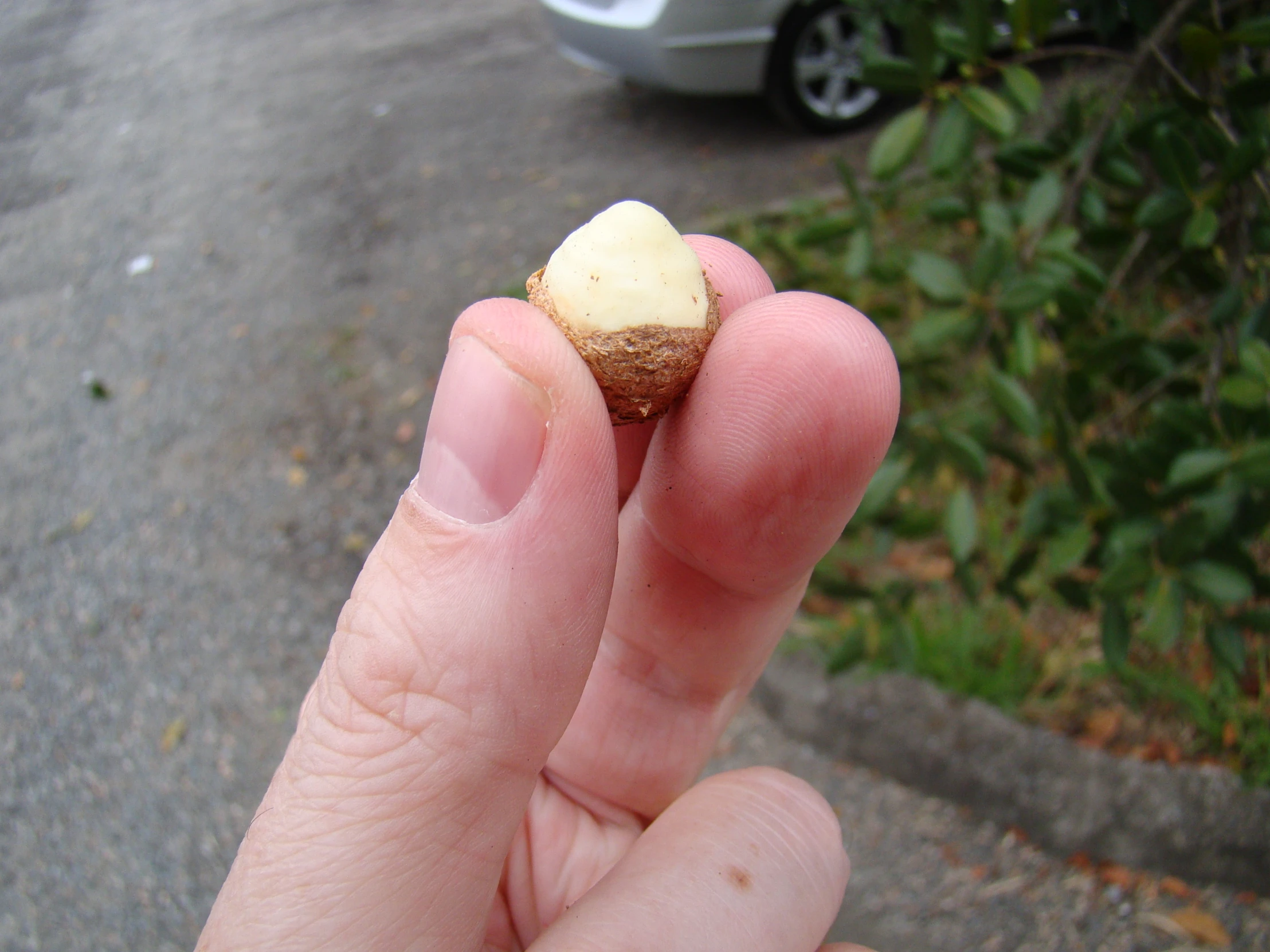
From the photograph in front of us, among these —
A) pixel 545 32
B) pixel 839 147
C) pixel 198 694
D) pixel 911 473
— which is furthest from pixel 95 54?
pixel 911 473

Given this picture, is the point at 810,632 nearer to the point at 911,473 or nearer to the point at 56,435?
the point at 911,473

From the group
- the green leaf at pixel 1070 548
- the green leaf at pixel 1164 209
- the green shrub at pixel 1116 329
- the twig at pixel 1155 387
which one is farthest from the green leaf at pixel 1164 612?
the green leaf at pixel 1164 209

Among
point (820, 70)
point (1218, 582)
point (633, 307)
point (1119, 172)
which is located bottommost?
point (820, 70)

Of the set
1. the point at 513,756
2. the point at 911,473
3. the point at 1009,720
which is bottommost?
the point at 1009,720

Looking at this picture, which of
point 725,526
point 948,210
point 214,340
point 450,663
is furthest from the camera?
point 214,340

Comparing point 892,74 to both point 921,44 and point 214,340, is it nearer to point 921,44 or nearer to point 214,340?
point 921,44

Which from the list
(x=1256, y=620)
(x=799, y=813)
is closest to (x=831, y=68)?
(x=1256, y=620)
